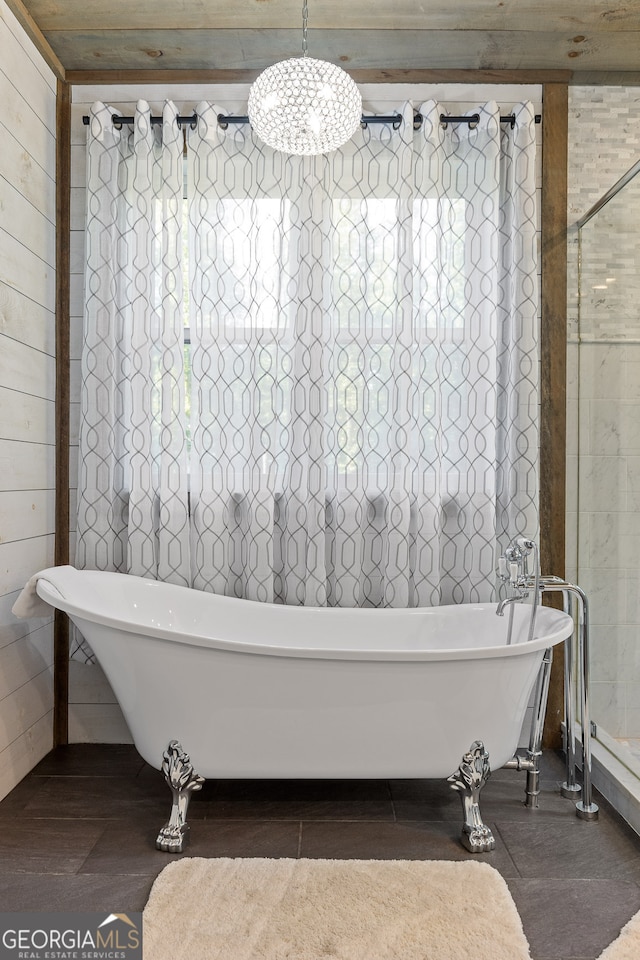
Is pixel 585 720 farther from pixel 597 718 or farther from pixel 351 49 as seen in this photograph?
pixel 351 49

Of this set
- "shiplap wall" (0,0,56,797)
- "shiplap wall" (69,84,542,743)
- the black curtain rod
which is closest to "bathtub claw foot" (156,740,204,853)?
"shiplap wall" (0,0,56,797)

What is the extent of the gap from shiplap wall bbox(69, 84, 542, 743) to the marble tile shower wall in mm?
230

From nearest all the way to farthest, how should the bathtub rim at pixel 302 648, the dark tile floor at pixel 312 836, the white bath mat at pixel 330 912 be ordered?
the white bath mat at pixel 330 912 → the dark tile floor at pixel 312 836 → the bathtub rim at pixel 302 648

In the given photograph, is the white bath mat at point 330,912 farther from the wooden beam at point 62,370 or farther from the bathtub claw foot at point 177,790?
the wooden beam at point 62,370

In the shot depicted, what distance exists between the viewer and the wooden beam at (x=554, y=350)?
8.29 feet

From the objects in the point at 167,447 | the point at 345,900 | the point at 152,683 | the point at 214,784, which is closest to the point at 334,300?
the point at 167,447

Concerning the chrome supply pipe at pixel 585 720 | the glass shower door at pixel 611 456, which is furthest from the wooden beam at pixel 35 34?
the chrome supply pipe at pixel 585 720

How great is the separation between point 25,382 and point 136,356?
40 cm

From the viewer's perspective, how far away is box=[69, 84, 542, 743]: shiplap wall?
8.31ft

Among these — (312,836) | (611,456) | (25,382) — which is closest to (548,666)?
(611,456)

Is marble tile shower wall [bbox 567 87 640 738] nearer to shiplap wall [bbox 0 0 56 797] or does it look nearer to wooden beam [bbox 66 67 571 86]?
wooden beam [bbox 66 67 571 86]

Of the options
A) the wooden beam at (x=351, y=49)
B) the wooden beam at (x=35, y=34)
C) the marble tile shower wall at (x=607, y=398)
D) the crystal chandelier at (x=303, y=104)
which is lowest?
the marble tile shower wall at (x=607, y=398)

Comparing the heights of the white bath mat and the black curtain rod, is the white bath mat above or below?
below

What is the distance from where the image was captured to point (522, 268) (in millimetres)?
2439
